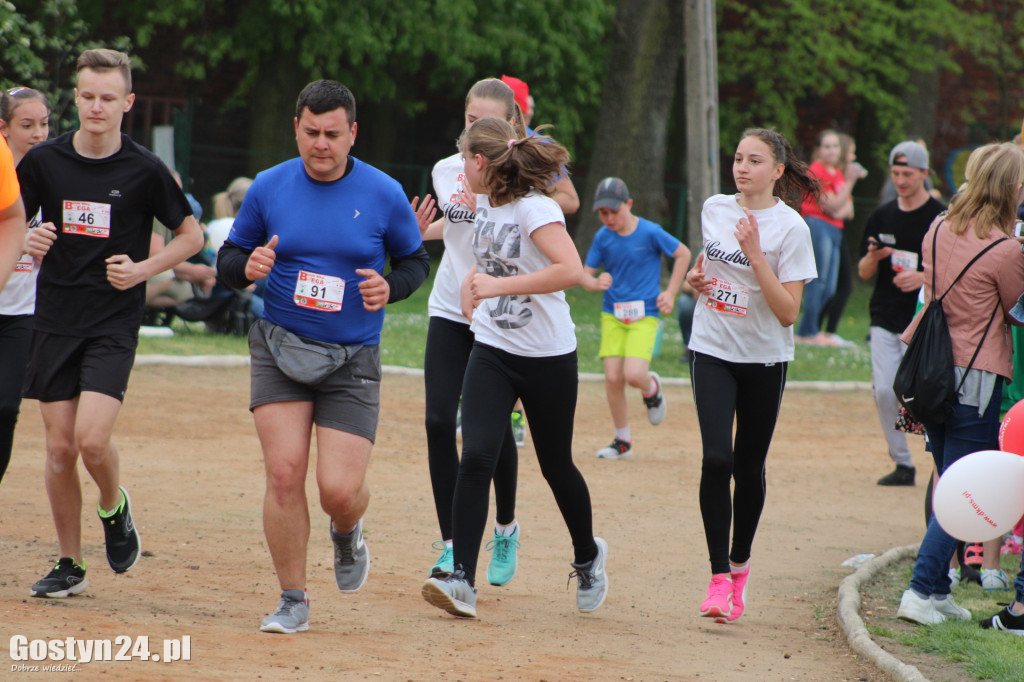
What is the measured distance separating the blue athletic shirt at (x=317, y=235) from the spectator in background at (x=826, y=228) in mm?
12523

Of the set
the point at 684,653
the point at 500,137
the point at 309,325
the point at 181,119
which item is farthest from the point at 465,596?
the point at 181,119

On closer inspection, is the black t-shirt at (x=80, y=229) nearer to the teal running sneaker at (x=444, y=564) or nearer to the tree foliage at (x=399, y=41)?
the teal running sneaker at (x=444, y=564)

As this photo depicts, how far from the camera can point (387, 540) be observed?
22.6ft

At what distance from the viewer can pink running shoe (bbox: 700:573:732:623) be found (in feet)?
18.3

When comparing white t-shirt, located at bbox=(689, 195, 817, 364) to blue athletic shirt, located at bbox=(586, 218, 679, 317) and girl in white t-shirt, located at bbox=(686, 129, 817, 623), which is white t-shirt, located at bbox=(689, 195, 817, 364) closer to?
girl in white t-shirt, located at bbox=(686, 129, 817, 623)

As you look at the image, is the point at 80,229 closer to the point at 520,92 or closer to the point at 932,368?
the point at 520,92

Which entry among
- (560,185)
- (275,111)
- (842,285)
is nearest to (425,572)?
(560,185)

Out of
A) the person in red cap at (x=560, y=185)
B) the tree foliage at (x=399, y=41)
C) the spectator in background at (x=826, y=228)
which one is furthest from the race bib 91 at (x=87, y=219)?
the tree foliage at (x=399, y=41)

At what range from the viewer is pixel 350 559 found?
532cm

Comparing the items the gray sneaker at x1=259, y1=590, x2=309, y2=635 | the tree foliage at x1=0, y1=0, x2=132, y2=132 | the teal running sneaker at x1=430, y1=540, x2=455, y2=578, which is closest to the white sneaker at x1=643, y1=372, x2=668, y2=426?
the teal running sneaker at x1=430, y1=540, x2=455, y2=578

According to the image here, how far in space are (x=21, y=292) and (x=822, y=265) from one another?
543 inches

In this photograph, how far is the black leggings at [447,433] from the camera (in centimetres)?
579

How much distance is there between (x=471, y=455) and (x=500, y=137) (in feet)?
4.38

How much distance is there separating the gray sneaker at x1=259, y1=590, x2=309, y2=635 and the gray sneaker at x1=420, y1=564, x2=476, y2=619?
476mm
